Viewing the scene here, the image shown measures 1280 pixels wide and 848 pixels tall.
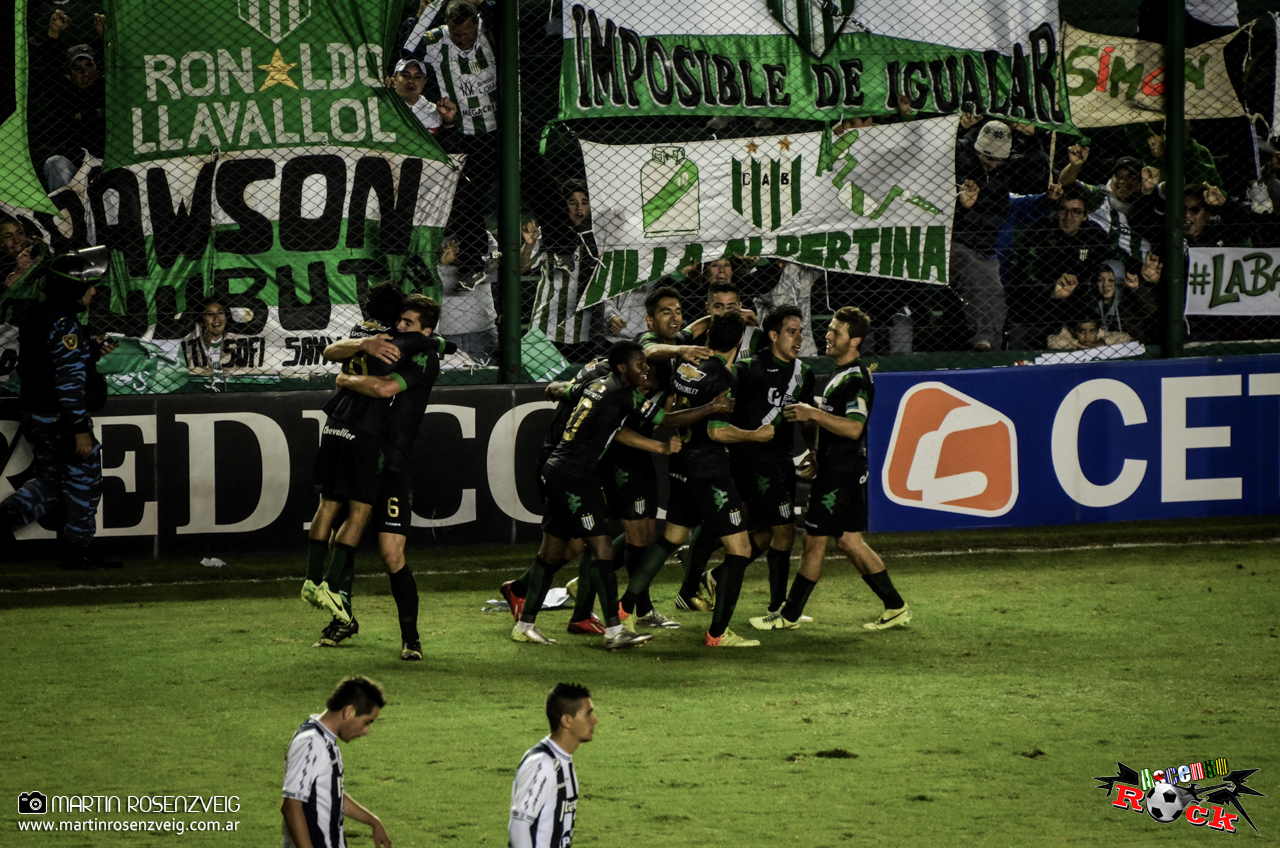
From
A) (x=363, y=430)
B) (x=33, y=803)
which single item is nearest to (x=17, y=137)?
(x=363, y=430)

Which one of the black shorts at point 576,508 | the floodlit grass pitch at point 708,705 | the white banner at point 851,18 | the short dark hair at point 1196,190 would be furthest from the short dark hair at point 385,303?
the short dark hair at point 1196,190

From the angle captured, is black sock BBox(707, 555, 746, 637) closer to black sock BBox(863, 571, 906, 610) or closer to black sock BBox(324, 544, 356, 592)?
black sock BBox(863, 571, 906, 610)

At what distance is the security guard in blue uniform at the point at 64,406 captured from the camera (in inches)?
402

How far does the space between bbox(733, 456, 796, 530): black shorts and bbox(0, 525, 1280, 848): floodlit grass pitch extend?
74 centimetres

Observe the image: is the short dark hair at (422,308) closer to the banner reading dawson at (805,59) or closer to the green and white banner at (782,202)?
the green and white banner at (782,202)

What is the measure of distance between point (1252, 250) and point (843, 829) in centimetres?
906

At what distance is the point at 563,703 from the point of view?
4.21 metres

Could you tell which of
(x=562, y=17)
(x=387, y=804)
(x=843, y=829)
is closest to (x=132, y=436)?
(x=562, y=17)

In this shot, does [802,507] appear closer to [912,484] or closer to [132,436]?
[912,484]

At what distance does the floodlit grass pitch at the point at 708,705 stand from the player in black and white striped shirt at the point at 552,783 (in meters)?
1.34

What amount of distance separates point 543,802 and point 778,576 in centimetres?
557

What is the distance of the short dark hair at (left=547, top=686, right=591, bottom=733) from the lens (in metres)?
4.21

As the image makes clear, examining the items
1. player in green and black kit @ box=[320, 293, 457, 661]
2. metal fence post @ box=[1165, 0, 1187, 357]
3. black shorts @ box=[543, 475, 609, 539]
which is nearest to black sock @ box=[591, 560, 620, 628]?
black shorts @ box=[543, 475, 609, 539]

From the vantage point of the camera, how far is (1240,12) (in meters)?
12.8
